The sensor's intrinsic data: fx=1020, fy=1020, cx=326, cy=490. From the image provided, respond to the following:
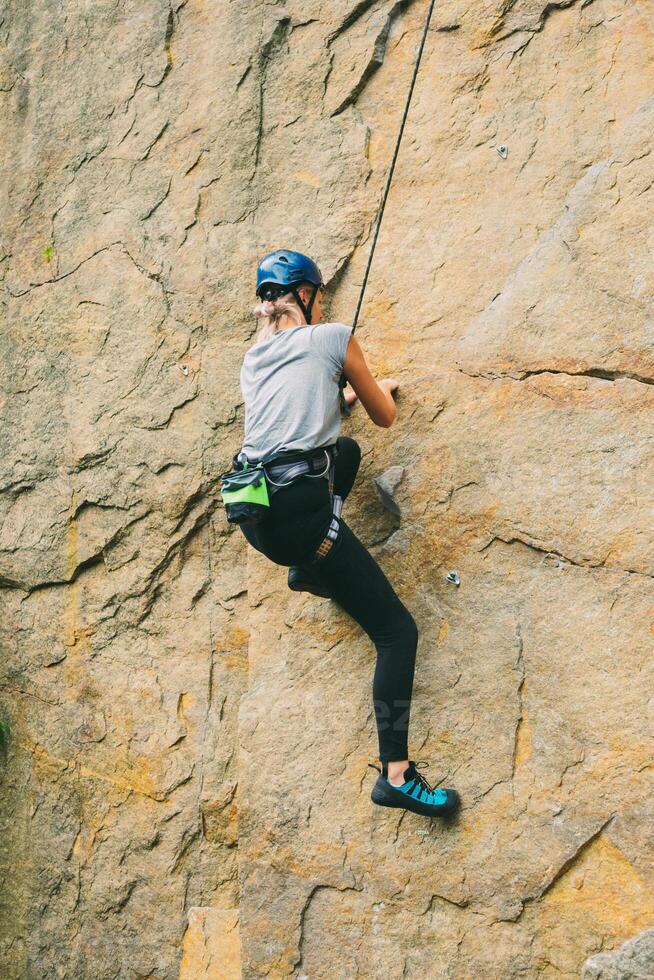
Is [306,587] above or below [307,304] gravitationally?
below

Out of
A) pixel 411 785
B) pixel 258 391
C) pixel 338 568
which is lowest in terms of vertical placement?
pixel 411 785

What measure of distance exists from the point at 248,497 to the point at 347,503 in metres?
0.81

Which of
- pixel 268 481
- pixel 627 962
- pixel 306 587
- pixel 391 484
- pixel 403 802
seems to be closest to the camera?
pixel 627 962

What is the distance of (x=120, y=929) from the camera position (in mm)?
4555

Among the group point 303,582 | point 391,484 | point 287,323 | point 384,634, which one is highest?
point 287,323

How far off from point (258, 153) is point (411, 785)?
2856 millimetres

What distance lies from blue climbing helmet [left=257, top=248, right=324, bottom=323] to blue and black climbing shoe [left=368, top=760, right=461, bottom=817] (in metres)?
1.77

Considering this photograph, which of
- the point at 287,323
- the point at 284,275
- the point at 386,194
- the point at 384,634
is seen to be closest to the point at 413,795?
the point at 384,634

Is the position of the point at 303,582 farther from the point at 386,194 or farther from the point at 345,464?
the point at 386,194

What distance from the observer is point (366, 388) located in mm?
3771

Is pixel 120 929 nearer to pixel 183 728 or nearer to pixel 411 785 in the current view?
pixel 183 728

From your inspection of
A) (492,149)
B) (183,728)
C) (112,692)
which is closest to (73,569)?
(112,692)

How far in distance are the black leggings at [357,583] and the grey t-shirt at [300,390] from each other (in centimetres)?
17

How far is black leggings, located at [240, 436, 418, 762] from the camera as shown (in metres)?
3.63
